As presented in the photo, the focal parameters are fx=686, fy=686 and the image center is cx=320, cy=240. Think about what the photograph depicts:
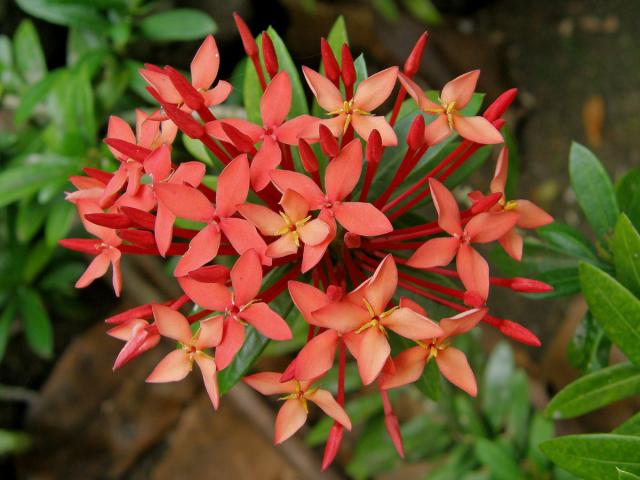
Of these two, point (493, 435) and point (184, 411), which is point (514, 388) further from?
point (184, 411)

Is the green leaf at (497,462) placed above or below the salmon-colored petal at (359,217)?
below

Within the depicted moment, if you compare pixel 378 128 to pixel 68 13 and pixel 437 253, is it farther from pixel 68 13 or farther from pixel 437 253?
pixel 68 13

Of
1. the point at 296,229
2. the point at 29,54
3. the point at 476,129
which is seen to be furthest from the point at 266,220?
the point at 29,54

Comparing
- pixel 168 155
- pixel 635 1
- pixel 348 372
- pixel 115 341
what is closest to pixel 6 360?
pixel 115 341

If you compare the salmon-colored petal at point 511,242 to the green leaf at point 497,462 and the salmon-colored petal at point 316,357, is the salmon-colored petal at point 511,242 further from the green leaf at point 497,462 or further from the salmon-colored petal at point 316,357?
the green leaf at point 497,462

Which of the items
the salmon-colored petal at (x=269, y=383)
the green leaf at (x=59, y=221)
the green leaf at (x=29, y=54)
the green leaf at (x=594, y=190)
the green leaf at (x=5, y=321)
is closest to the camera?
the salmon-colored petal at (x=269, y=383)

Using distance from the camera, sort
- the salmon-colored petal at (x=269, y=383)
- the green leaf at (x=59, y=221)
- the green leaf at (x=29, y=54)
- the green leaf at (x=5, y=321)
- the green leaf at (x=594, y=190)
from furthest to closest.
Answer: the green leaf at (x=5, y=321), the green leaf at (x=29, y=54), the green leaf at (x=59, y=221), the green leaf at (x=594, y=190), the salmon-colored petal at (x=269, y=383)

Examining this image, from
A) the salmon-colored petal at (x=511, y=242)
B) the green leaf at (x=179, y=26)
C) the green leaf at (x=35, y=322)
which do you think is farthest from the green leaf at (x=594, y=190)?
the green leaf at (x=35, y=322)

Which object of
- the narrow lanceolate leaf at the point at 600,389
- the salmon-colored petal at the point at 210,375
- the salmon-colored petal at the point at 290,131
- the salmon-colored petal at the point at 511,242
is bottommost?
the narrow lanceolate leaf at the point at 600,389

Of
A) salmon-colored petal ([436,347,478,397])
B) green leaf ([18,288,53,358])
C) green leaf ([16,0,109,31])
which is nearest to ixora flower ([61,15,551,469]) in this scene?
salmon-colored petal ([436,347,478,397])
